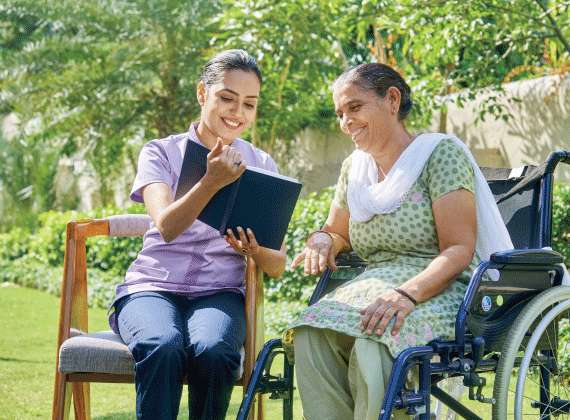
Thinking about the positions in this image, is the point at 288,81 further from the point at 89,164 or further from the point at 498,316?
the point at 498,316

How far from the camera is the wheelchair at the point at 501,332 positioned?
2.92 metres

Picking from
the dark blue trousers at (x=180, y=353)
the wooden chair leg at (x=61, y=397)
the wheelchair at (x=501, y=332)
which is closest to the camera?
the wheelchair at (x=501, y=332)

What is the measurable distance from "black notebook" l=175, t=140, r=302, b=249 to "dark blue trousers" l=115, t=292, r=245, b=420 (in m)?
0.32

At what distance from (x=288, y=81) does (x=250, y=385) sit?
7.96 m

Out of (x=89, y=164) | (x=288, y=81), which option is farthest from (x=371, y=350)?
(x=89, y=164)

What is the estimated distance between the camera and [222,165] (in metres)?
3.19

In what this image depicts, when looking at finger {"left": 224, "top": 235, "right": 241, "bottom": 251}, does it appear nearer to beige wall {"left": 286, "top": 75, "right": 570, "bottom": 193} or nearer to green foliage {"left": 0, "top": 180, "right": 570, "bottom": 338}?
green foliage {"left": 0, "top": 180, "right": 570, "bottom": 338}

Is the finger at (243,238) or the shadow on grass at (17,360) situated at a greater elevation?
the finger at (243,238)

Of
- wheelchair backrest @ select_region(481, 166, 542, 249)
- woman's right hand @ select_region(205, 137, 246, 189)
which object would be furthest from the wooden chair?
wheelchair backrest @ select_region(481, 166, 542, 249)

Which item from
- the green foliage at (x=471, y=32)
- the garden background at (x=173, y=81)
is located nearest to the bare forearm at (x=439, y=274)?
the garden background at (x=173, y=81)

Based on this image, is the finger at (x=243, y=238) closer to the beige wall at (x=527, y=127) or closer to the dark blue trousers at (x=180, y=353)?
the dark blue trousers at (x=180, y=353)

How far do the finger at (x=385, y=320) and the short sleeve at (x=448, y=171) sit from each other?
0.45m

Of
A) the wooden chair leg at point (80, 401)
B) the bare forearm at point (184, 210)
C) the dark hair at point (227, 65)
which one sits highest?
the dark hair at point (227, 65)

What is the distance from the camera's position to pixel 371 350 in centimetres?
295
